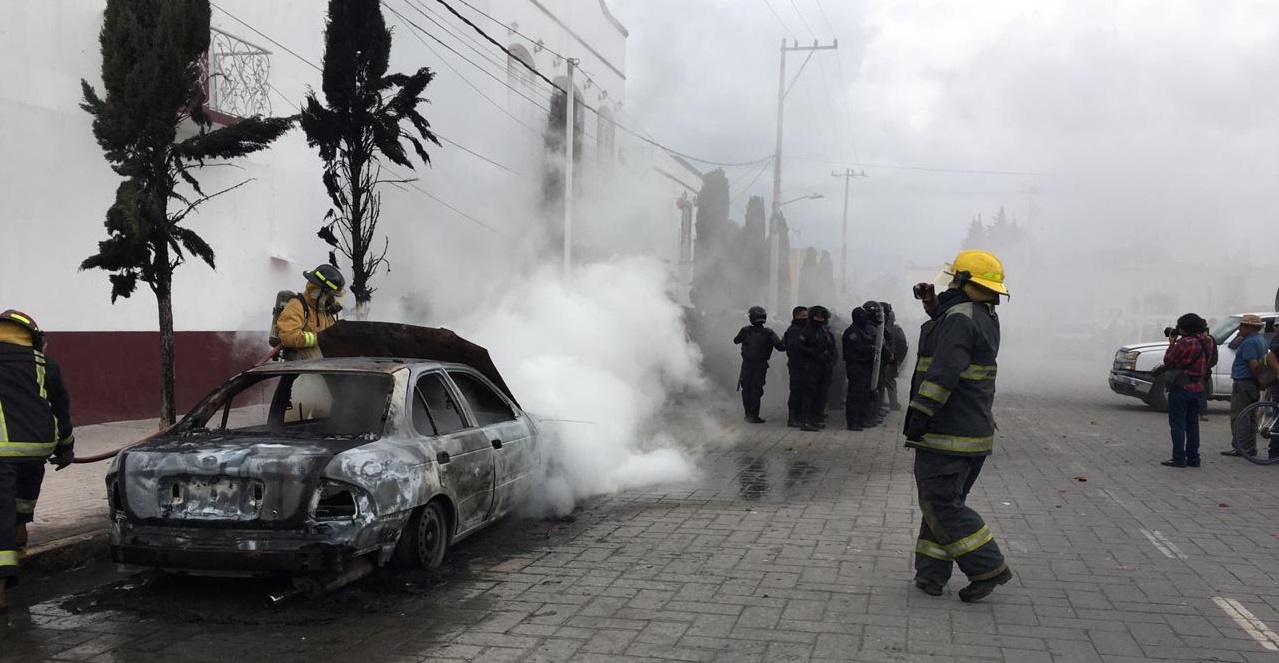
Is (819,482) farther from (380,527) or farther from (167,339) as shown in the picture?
(167,339)

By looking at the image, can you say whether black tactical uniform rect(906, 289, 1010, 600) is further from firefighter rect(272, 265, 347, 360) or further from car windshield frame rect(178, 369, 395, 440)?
firefighter rect(272, 265, 347, 360)

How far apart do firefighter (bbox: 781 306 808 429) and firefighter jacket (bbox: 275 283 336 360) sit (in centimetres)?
726

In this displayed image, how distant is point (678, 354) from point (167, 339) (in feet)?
22.8

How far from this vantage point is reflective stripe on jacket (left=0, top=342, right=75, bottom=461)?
4766 millimetres

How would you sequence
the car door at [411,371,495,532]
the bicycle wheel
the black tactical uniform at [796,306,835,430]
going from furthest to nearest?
1. the black tactical uniform at [796,306,835,430]
2. the bicycle wheel
3. the car door at [411,371,495,532]

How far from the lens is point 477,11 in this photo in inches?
717

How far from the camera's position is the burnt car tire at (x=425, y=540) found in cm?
501

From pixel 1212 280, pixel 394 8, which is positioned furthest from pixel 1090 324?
pixel 394 8

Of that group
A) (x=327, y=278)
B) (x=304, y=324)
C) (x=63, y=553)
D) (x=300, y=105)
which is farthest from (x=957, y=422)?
(x=300, y=105)

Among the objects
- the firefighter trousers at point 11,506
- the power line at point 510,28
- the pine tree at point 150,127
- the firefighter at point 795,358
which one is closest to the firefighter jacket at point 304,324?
the pine tree at point 150,127

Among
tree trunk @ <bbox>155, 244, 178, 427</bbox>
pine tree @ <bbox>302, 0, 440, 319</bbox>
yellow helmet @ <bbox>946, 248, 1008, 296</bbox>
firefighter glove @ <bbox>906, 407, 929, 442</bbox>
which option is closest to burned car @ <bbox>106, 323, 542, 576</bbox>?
tree trunk @ <bbox>155, 244, 178, 427</bbox>

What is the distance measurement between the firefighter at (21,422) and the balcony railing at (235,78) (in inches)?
271

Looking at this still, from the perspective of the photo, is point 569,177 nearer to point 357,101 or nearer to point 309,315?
point 357,101

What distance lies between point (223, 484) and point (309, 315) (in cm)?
282
